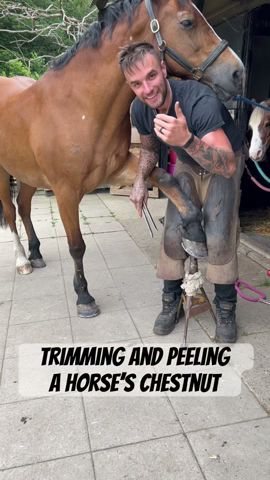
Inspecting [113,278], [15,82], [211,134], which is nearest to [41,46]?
[15,82]

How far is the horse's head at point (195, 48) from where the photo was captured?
1980 millimetres

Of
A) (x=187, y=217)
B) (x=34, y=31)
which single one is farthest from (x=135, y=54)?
(x=34, y=31)

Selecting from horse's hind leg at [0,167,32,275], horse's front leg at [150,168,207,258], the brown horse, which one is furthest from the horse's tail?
horse's front leg at [150,168,207,258]

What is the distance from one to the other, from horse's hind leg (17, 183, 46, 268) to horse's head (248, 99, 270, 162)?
2176mm

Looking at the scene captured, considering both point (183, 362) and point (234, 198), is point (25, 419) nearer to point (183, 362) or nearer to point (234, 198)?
point (183, 362)

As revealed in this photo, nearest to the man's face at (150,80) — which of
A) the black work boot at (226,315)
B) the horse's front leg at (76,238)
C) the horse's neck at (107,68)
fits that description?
the horse's neck at (107,68)

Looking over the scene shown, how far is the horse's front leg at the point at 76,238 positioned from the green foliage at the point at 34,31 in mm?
8502

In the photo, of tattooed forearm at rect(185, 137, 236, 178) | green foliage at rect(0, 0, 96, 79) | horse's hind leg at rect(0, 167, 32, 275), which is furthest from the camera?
green foliage at rect(0, 0, 96, 79)

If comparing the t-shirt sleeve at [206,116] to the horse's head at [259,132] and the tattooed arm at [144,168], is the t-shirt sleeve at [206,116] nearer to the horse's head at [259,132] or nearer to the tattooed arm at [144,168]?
the tattooed arm at [144,168]

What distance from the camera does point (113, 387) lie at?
205cm

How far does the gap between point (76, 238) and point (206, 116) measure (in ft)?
4.32

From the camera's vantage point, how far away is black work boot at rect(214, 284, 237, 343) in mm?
2369

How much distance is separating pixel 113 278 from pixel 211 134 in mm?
→ 1883

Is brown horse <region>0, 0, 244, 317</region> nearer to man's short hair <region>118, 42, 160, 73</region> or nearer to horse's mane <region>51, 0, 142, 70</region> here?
horse's mane <region>51, 0, 142, 70</region>
